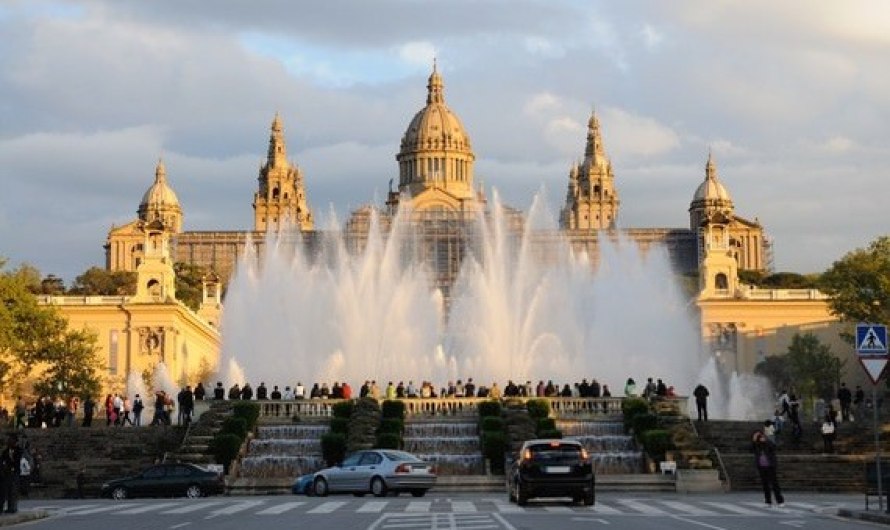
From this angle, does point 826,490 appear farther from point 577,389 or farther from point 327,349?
point 327,349

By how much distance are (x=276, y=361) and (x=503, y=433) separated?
98.0 feet

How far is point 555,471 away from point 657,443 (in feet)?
55.4

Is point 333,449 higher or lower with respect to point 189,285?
lower

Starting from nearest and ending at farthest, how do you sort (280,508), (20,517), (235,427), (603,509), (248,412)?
1. (20,517)
2. (603,509)
3. (280,508)
4. (235,427)
5. (248,412)

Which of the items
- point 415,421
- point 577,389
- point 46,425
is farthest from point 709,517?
point 46,425

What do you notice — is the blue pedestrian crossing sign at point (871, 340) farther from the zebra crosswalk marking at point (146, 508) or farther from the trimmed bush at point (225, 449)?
the trimmed bush at point (225, 449)

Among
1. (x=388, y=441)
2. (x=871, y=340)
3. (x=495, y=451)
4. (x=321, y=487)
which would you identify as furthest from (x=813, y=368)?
(x=871, y=340)

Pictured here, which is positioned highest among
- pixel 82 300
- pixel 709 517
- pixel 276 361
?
pixel 82 300

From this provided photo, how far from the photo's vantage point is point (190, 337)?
15050 centimetres

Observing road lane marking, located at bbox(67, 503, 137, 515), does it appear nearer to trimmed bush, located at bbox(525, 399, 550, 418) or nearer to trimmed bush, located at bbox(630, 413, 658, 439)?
trimmed bush, located at bbox(630, 413, 658, 439)

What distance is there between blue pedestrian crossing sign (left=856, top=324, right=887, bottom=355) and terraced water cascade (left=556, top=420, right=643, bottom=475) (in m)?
20.7

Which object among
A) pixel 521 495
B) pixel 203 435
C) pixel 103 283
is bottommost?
pixel 521 495

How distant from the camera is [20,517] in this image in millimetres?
34031

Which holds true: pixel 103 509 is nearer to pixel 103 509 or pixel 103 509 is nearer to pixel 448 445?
pixel 103 509
